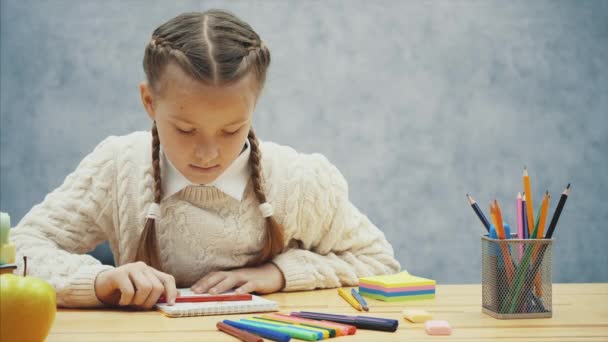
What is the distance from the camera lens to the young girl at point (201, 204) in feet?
3.48

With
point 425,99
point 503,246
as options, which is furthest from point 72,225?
point 425,99

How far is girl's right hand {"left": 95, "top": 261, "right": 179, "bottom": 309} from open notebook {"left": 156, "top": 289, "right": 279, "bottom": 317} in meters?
0.02

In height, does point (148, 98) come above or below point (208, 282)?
above

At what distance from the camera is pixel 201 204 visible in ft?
4.17

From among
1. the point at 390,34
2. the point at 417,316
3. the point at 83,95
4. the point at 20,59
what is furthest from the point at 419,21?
the point at 417,316

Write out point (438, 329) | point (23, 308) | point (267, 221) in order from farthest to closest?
point (267, 221), point (438, 329), point (23, 308)

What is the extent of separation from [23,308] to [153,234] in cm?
53

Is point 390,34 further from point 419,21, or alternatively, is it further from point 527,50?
point 527,50

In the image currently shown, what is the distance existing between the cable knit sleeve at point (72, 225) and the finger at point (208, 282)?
0.15 meters

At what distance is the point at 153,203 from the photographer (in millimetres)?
1213

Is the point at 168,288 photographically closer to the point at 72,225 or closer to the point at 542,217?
the point at 72,225

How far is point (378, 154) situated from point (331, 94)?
193mm

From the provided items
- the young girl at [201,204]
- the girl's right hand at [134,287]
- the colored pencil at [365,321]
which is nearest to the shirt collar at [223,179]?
the young girl at [201,204]

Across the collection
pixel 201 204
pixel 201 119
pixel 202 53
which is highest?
pixel 202 53
